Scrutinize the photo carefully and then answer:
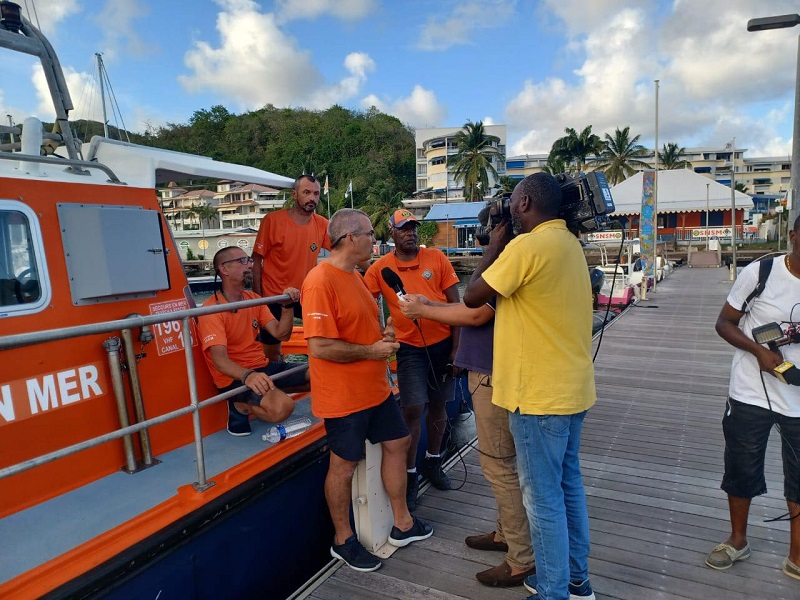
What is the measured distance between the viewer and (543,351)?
218 cm

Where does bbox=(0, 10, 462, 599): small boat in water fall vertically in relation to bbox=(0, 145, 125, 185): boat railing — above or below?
below

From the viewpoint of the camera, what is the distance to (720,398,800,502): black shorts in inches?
103

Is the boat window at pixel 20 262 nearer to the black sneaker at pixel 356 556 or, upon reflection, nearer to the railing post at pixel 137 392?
the railing post at pixel 137 392

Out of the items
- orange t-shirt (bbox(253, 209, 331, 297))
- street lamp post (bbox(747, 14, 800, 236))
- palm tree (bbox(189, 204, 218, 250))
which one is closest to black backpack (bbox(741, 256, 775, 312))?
orange t-shirt (bbox(253, 209, 331, 297))

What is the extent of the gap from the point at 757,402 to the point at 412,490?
7.03 ft

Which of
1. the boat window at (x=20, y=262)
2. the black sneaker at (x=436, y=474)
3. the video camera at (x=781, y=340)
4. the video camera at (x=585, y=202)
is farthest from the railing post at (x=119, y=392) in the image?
the video camera at (x=781, y=340)

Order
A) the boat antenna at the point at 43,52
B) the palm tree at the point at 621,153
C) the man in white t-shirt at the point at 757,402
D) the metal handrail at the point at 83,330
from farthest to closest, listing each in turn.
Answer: the palm tree at the point at 621,153
the boat antenna at the point at 43,52
the man in white t-shirt at the point at 757,402
the metal handrail at the point at 83,330

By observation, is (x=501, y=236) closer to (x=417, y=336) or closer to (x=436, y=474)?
(x=417, y=336)

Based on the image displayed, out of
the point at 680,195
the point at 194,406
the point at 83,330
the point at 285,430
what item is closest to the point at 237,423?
the point at 285,430

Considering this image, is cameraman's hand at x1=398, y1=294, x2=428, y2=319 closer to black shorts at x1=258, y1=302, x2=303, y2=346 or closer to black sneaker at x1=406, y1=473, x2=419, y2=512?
black sneaker at x1=406, y1=473, x2=419, y2=512

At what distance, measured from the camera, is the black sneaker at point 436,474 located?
381cm

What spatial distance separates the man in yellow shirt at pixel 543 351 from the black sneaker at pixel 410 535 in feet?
3.15

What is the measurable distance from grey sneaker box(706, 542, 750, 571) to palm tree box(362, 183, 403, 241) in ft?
144

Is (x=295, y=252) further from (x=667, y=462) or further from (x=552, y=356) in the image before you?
(x=667, y=462)
